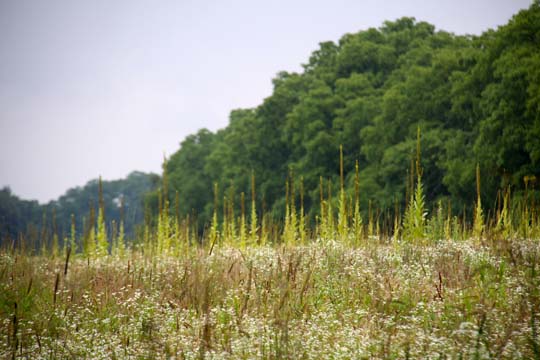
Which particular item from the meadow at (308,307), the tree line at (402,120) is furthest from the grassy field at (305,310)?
the tree line at (402,120)

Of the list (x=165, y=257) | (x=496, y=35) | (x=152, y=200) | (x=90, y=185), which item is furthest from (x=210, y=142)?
(x=90, y=185)

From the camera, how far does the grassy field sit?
3.94 metres

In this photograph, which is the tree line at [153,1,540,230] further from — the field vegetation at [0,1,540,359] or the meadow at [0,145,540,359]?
the meadow at [0,145,540,359]

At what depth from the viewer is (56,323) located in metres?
5.54

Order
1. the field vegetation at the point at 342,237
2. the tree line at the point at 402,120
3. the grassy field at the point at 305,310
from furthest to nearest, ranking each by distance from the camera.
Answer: the tree line at the point at 402,120
the field vegetation at the point at 342,237
the grassy field at the point at 305,310

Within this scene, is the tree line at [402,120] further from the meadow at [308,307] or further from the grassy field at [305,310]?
the grassy field at [305,310]

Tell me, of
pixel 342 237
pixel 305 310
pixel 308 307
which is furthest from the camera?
pixel 342 237

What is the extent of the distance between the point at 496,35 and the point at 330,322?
1706 centimetres

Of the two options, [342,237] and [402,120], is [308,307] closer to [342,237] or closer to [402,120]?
[342,237]

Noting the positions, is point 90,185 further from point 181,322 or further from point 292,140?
point 181,322

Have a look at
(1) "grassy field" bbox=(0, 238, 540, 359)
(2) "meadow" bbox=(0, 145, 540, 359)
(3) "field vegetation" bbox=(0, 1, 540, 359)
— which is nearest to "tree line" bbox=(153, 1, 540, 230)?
(3) "field vegetation" bbox=(0, 1, 540, 359)

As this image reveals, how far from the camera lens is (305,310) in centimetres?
494

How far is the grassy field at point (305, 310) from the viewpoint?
394 centimetres

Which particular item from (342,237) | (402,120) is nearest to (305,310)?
(342,237)
